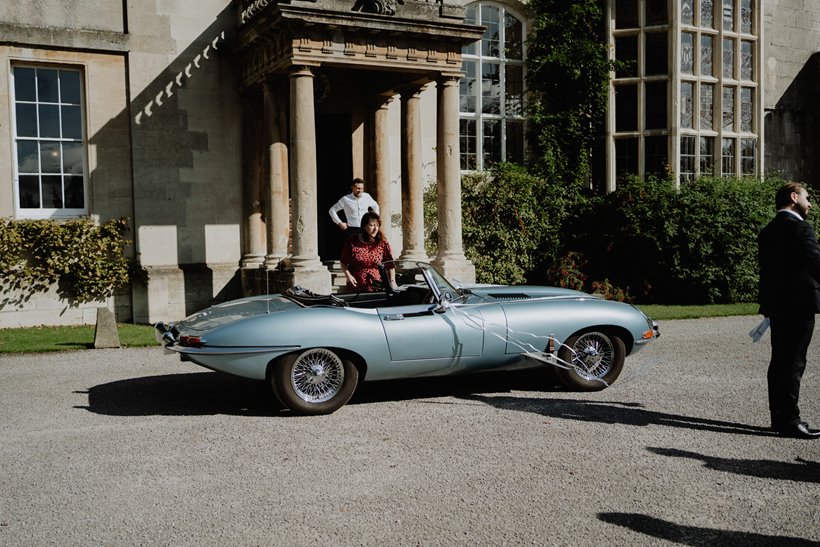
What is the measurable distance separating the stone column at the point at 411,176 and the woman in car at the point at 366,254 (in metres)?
5.10

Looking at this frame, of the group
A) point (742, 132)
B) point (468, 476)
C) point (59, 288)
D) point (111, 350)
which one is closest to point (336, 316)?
point (468, 476)

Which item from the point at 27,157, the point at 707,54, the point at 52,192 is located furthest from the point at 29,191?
the point at 707,54

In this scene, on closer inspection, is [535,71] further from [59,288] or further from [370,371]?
[370,371]

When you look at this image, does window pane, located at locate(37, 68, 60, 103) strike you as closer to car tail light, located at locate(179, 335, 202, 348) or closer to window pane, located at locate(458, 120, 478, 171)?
window pane, located at locate(458, 120, 478, 171)

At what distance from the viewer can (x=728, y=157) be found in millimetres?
17562

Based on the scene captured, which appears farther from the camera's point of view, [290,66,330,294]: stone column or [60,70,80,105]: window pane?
[60,70,80,105]: window pane

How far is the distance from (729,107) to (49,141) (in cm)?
1355

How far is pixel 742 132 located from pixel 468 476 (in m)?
15.3

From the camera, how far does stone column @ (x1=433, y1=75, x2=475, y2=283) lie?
13.1 meters

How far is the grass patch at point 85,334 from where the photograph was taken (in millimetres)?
10102

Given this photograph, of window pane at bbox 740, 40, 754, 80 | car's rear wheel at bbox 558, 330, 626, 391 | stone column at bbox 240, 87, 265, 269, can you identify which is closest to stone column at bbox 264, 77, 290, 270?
stone column at bbox 240, 87, 265, 269

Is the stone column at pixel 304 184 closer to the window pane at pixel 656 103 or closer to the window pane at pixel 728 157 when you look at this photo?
the window pane at pixel 656 103

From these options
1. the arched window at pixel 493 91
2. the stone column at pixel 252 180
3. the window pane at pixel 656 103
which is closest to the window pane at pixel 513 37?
the arched window at pixel 493 91

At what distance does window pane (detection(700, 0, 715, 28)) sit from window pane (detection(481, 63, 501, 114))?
14.3 ft
